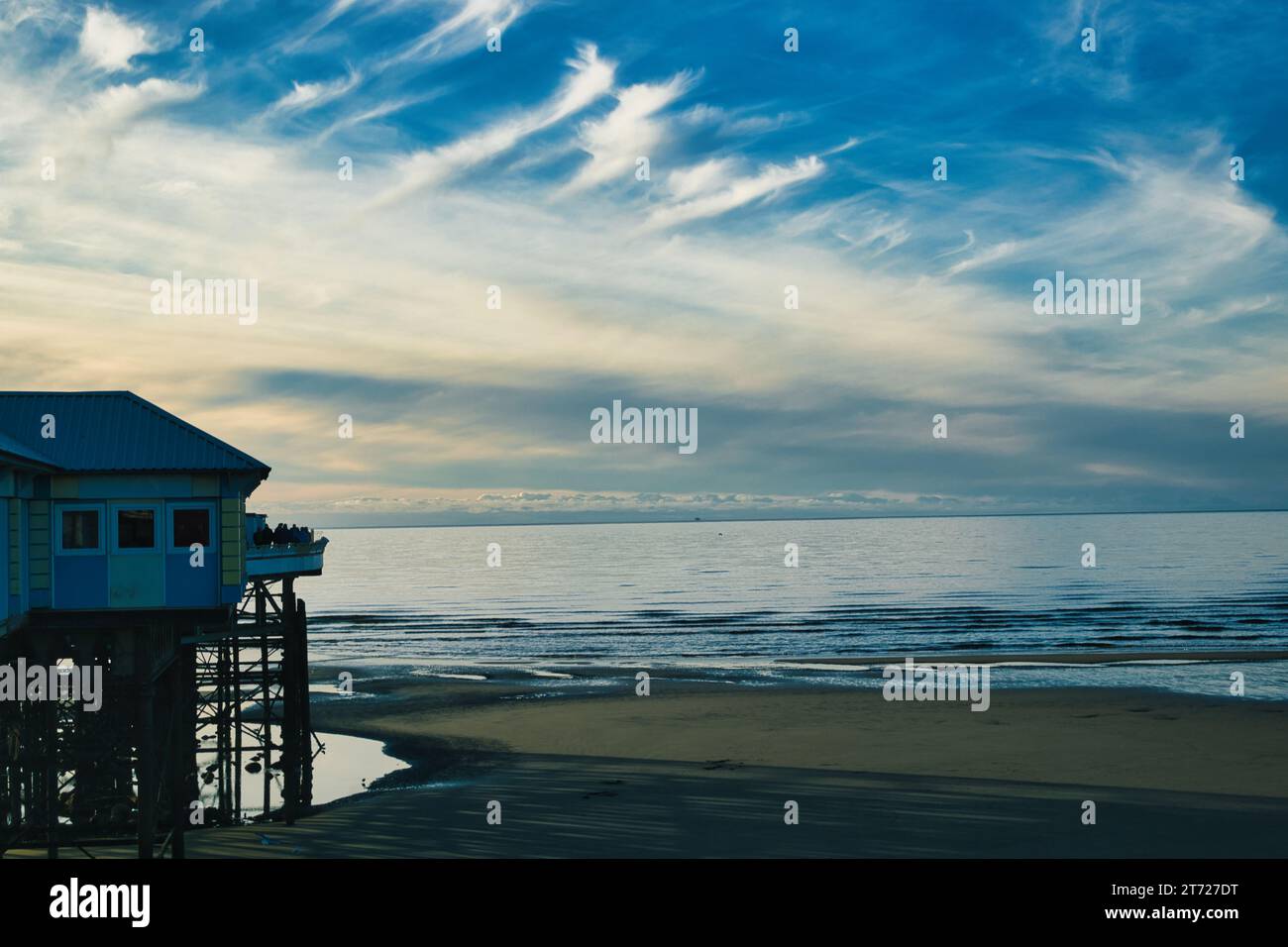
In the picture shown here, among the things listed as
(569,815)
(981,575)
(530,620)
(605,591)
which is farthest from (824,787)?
(981,575)

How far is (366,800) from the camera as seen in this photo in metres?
26.7

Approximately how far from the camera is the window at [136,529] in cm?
2058

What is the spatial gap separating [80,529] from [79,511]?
1.10 feet

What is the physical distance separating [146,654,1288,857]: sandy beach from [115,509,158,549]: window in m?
6.51

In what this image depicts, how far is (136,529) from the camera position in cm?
2066

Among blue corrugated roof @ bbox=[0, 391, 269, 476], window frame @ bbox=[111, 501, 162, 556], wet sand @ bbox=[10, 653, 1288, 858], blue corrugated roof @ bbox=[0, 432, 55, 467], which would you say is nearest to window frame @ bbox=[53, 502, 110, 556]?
window frame @ bbox=[111, 501, 162, 556]

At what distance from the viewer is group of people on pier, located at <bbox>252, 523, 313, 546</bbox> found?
31500 mm

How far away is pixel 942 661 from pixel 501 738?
25.1m

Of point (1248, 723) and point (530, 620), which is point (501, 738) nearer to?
point (1248, 723)

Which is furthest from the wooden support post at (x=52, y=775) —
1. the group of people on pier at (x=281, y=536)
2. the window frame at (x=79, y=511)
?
the group of people on pier at (x=281, y=536)

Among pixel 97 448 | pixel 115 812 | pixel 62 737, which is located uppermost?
pixel 97 448

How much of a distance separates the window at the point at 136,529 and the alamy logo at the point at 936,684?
27.4 meters
